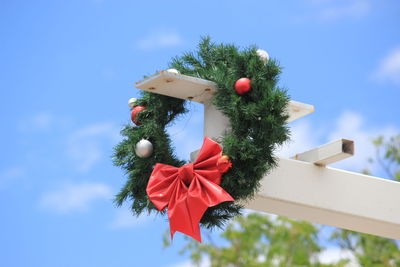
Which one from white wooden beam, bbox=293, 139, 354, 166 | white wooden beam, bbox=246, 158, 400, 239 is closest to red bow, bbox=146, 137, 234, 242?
white wooden beam, bbox=246, 158, 400, 239

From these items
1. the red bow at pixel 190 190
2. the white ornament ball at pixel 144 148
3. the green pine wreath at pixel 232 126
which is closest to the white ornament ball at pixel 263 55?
the green pine wreath at pixel 232 126

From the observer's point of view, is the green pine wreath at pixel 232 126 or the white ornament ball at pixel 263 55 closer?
the green pine wreath at pixel 232 126

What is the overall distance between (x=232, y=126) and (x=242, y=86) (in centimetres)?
14

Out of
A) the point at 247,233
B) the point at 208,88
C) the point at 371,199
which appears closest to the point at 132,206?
the point at 208,88

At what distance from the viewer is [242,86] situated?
205 centimetres

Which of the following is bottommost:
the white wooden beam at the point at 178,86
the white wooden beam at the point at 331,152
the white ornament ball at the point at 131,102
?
the white wooden beam at the point at 331,152

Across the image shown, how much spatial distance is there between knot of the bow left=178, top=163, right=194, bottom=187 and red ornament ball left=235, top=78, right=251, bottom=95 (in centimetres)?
30

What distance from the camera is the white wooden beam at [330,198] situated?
90.0 inches

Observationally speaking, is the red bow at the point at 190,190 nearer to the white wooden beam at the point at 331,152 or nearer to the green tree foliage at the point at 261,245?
the white wooden beam at the point at 331,152

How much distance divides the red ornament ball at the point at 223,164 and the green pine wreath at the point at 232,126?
0.11 ft

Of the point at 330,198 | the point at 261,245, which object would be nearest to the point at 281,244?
the point at 261,245

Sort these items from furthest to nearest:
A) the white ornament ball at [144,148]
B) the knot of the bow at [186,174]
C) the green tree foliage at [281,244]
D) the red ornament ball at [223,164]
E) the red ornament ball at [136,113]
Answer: the green tree foliage at [281,244] < the red ornament ball at [136,113] < the white ornament ball at [144,148] < the knot of the bow at [186,174] < the red ornament ball at [223,164]

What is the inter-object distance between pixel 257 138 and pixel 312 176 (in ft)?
1.46

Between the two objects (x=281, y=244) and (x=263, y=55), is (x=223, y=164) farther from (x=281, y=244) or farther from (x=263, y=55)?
(x=281, y=244)
